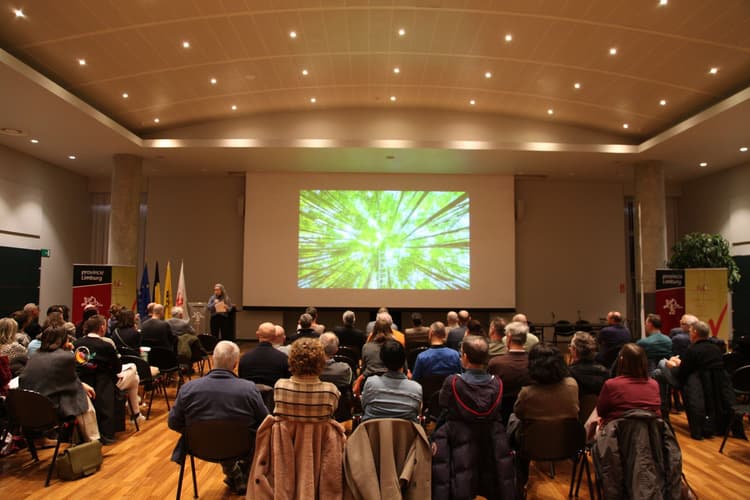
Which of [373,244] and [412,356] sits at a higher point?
[373,244]

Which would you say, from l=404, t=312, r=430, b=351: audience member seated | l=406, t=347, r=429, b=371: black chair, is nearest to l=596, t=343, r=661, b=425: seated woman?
l=406, t=347, r=429, b=371: black chair

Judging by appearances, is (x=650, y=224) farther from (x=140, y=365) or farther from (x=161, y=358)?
(x=140, y=365)

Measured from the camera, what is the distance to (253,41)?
8203 millimetres

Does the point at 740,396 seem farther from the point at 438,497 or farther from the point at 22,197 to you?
the point at 22,197

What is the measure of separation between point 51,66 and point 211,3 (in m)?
3.12

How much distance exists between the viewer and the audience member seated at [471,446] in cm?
286

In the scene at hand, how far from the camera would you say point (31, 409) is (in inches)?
146

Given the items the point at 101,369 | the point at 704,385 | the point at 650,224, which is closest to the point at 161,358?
the point at 101,369

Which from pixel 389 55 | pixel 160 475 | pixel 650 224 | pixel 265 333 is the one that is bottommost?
pixel 160 475

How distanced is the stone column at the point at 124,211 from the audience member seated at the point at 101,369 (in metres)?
6.99

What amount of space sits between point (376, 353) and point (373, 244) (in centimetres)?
821

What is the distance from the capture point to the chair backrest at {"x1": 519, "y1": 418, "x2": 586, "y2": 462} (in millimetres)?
3162

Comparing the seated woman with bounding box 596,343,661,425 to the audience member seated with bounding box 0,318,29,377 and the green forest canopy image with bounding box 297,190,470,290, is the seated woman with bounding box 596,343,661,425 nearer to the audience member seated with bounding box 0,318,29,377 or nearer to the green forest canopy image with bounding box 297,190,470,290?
the audience member seated with bounding box 0,318,29,377

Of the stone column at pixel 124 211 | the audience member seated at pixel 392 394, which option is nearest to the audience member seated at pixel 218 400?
the audience member seated at pixel 392 394
